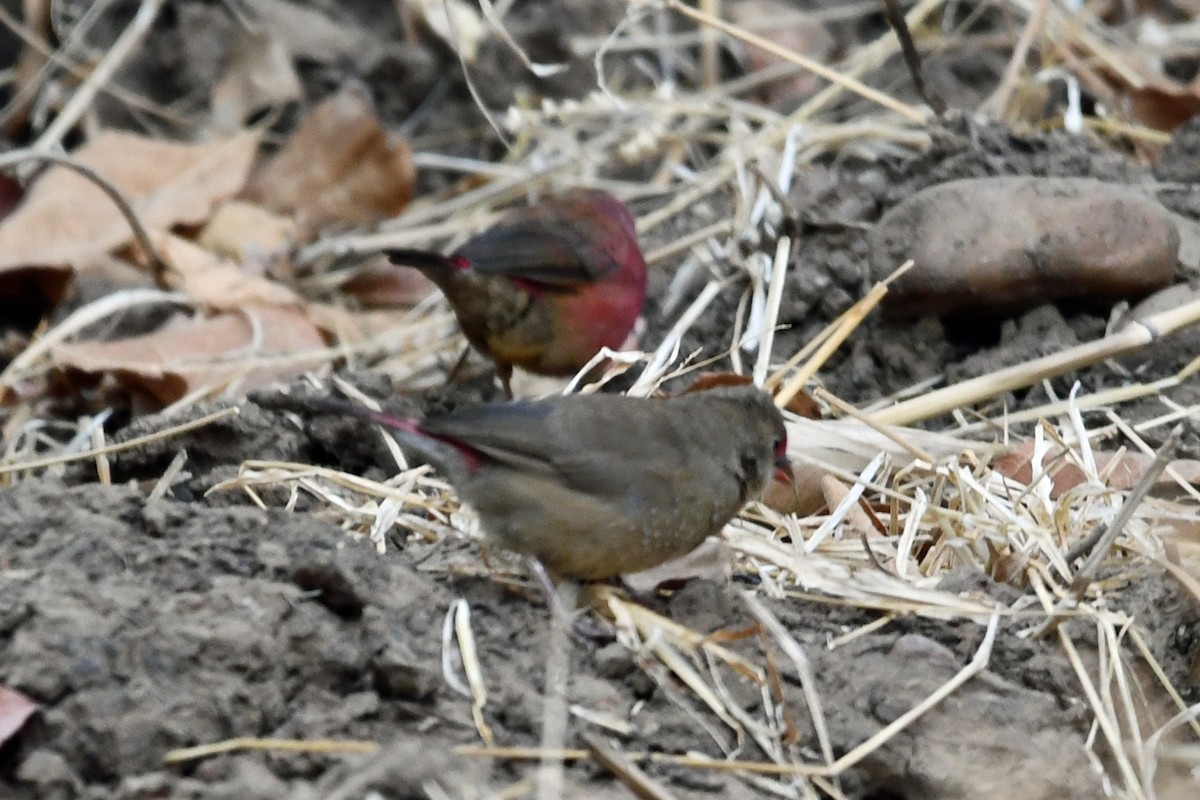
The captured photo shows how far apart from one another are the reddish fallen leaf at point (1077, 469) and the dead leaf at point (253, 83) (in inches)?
138

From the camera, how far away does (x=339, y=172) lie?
6.03m

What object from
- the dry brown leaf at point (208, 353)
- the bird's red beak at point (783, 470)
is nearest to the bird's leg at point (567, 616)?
the bird's red beak at point (783, 470)

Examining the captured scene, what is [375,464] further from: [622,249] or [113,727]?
[113,727]

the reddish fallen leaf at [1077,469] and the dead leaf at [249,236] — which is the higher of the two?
the reddish fallen leaf at [1077,469]

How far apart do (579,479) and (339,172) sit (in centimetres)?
322

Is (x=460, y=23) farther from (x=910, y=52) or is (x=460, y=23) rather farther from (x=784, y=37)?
(x=910, y=52)

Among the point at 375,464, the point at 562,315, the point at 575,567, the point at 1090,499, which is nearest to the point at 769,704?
the point at 575,567

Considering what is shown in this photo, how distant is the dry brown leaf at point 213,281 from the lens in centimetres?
515

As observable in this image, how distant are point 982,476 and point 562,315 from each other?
4.73ft

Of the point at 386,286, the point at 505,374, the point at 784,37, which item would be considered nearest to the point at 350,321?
the point at 386,286

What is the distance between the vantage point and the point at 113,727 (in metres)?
2.42

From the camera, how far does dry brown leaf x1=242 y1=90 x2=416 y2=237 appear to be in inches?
235

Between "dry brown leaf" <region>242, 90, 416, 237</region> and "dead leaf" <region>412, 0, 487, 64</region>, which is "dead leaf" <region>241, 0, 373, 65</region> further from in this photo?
"dry brown leaf" <region>242, 90, 416, 237</region>

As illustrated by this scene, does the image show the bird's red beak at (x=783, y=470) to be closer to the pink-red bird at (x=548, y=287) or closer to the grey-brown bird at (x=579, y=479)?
the grey-brown bird at (x=579, y=479)
